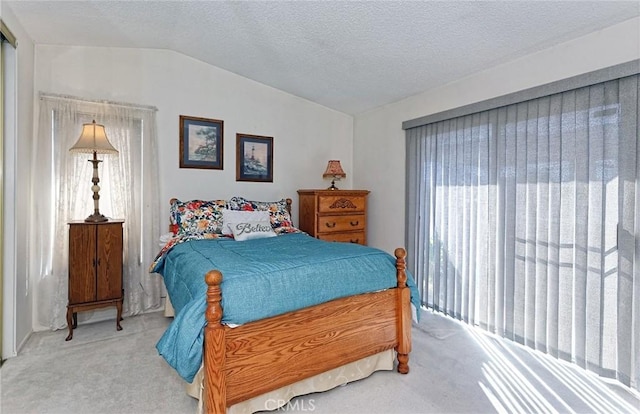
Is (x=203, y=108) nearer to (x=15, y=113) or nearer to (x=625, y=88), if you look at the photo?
(x=15, y=113)

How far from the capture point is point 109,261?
286 centimetres

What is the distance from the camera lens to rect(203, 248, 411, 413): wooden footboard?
4.98 ft

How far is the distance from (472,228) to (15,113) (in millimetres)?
3772

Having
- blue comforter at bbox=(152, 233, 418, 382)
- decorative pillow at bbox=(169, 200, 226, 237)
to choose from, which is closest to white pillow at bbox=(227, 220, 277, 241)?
decorative pillow at bbox=(169, 200, 226, 237)

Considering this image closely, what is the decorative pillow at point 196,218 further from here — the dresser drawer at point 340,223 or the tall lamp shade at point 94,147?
the dresser drawer at point 340,223

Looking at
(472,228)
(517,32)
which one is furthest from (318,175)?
(517,32)

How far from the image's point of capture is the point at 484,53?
8.38 feet

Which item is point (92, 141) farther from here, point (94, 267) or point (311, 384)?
point (311, 384)

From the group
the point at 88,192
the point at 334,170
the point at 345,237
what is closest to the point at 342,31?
the point at 334,170

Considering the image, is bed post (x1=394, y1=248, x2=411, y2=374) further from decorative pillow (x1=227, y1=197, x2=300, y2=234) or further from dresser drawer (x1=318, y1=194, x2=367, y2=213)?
dresser drawer (x1=318, y1=194, x2=367, y2=213)

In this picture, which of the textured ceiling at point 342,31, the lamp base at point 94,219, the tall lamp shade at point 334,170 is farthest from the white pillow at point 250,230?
the textured ceiling at point 342,31

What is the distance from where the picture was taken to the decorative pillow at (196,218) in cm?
309

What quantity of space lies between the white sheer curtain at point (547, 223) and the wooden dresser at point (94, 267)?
3.00 m

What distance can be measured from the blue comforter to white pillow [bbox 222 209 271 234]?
1.93 feet
